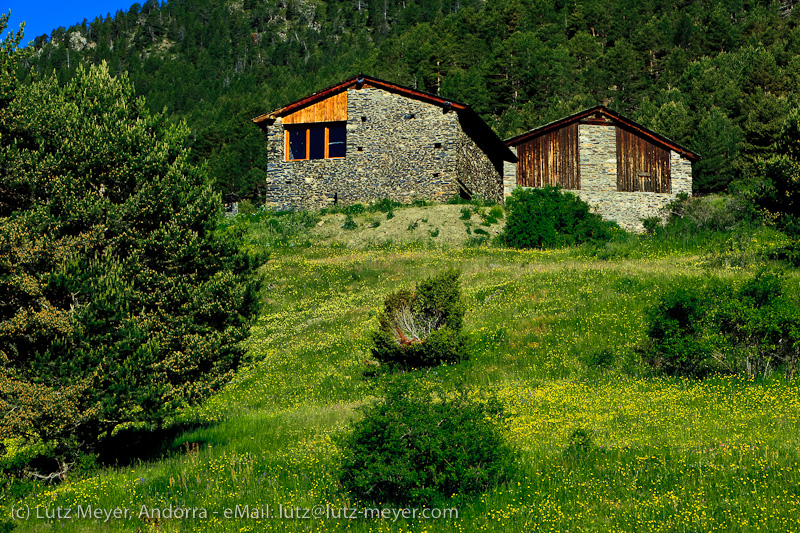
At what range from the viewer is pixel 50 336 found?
11102 mm

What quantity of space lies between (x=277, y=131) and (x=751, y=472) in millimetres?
35459

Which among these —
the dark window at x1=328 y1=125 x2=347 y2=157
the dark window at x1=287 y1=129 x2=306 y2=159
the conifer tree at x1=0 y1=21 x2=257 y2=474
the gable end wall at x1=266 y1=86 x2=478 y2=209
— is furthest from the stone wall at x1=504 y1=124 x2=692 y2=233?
the conifer tree at x1=0 y1=21 x2=257 y2=474

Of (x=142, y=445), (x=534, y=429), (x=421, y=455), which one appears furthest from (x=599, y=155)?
(x=421, y=455)

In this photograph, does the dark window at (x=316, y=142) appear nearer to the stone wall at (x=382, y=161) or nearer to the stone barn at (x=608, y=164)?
the stone wall at (x=382, y=161)

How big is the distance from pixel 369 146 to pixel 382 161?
4.02 feet

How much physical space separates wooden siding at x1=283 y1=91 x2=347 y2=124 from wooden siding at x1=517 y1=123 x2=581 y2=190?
11.6m

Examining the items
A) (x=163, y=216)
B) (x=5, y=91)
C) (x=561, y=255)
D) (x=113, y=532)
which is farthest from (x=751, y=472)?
(x=561, y=255)

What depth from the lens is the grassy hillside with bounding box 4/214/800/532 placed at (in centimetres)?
838

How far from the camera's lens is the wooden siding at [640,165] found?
4225cm

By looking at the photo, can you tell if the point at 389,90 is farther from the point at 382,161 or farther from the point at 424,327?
the point at 424,327

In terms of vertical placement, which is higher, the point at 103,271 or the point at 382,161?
the point at 382,161

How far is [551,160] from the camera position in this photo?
4247 centimetres

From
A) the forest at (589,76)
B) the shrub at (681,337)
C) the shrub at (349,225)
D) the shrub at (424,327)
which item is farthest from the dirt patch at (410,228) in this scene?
the forest at (589,76)

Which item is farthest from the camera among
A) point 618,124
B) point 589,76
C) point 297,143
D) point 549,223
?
point 589,76
